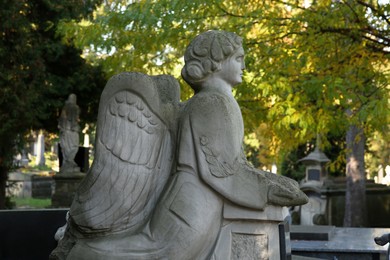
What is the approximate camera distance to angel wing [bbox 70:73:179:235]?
5.10 metres

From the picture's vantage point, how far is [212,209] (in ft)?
16.7

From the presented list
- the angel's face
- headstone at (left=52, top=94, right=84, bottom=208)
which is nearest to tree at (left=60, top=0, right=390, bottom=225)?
the angel's face

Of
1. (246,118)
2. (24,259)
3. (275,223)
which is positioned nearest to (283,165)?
(246,118)

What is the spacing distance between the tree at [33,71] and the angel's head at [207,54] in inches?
473

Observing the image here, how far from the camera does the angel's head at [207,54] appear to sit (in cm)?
531

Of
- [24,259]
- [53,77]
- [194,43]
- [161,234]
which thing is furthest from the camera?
[53,77]

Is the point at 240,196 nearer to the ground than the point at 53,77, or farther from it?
nearer to the ground

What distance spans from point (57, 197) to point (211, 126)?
2050 centimetres

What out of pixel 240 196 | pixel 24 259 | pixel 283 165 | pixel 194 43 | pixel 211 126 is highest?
pixel 283 165

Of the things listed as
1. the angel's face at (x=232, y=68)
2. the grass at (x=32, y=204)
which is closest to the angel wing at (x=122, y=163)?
the angel's face at (x=232, y=68)

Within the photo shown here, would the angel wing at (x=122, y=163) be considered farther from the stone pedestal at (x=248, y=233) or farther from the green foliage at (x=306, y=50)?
the green foliage at (x=306, y=50)

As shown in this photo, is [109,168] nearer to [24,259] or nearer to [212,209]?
[212,209]

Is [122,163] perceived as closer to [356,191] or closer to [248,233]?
[248,233]

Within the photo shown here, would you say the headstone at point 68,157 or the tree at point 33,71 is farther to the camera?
the headstone at point 68,157
